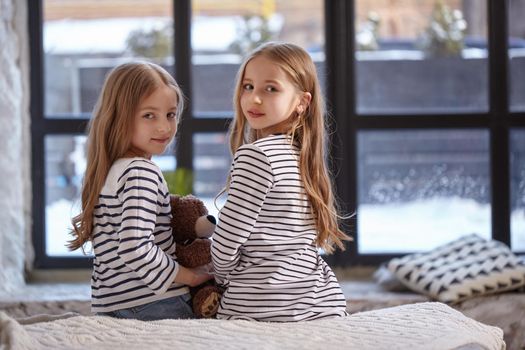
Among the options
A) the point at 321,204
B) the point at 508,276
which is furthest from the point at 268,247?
the point at 508,276

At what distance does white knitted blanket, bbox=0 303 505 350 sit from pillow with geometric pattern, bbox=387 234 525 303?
1.41 m

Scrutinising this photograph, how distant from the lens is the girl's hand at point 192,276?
1966 millimetres

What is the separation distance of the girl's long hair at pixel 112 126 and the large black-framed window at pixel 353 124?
6.15ft

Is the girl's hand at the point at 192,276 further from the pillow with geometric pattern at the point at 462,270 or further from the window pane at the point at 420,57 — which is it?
the window pane at the point at 420,57

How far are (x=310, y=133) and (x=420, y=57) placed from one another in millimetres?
1995

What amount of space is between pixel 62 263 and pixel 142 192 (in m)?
2.20

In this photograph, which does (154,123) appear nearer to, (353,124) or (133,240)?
(133,240)

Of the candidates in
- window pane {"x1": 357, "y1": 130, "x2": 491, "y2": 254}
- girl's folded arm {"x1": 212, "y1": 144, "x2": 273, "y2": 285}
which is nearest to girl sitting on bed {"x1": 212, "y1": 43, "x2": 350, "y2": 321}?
girl's folded arm {"x1": 212, "y1": 144, "x2": 273, "y2": 285}

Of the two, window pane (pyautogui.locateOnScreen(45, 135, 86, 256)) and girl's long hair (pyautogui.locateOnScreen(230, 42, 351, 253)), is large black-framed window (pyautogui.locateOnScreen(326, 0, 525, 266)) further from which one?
girl's long hair (pyautogui.locateOnScreen(230, 42, 351, 253))

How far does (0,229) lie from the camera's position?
363cm

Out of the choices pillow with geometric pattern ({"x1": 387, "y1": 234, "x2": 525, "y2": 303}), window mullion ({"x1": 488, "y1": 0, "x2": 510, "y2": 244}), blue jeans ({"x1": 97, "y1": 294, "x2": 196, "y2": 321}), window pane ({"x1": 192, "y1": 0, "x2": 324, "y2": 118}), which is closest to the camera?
blue jeans ({"x1": 97, "y1": 294, "x2": 196, "y2": 321})

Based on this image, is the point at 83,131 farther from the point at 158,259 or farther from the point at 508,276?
the point at 158,259

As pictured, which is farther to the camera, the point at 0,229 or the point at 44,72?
the point at 44,72

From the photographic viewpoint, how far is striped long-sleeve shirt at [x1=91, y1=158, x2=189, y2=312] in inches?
74.0
